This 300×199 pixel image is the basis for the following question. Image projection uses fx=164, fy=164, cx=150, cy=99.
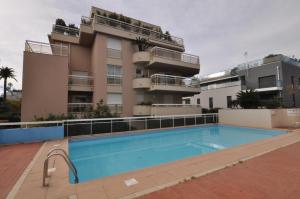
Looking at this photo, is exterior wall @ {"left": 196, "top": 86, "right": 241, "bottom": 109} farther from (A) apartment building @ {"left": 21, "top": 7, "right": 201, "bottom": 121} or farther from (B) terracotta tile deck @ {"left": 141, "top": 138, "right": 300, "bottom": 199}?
(B) terracotta tile deck @ {"left": 141, "top": 138, "right": 300, "bottom": 199}

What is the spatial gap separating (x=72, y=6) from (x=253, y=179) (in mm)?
16244

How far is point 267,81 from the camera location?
2734cm

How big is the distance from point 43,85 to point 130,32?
10650 mm

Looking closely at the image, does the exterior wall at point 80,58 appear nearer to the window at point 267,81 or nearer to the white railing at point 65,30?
the white railing at point 65,30

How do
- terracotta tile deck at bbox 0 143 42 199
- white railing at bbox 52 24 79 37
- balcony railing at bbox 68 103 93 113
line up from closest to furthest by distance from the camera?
terracotta tile deck at bbox 0 143 42 199
balcony railing at bbox 68 103 93 113
white railing at bbox 52 24 79 37

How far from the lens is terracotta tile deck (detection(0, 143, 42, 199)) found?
14.5 ft

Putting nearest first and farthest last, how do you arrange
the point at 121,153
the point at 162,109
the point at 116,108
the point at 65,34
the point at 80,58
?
the point at 121,153, the point at 162,109, the point at 116,108, the point at 65,34, the point at 80,58

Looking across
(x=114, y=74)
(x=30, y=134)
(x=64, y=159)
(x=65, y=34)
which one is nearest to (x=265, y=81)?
(x=114, y=74)

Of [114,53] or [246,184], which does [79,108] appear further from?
[246,184]

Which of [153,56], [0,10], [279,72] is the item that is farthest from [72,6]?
[279,72]

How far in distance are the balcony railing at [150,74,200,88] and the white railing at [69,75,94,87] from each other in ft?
21.7

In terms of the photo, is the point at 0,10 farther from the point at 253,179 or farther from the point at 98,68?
the point at 253,179

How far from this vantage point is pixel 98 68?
17.0 meters

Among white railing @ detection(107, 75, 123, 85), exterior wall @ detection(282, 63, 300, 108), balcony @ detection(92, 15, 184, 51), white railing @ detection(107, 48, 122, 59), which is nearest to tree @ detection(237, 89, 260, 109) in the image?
exterior wall @ detection(282, 63, 300, 108)
